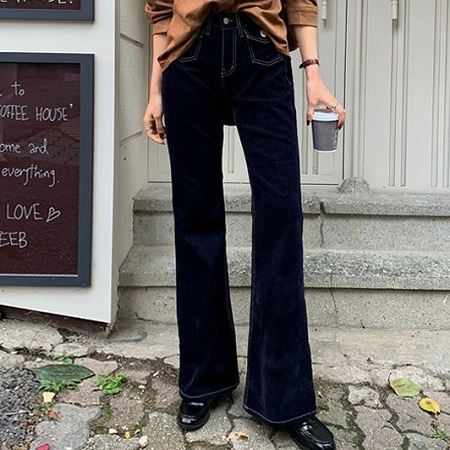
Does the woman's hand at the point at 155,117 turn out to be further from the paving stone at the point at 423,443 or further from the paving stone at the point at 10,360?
the paving stone at the point at 423,443

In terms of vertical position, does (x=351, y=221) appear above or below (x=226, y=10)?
below

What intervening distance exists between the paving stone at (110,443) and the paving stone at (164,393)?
7.9 inches

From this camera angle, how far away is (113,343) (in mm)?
2521

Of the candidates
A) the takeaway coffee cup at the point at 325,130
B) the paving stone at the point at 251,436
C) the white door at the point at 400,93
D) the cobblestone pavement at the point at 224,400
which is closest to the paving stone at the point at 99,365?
the cobblestone pavement at the point at 224,400

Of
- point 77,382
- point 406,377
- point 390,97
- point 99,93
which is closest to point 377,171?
point 390,97

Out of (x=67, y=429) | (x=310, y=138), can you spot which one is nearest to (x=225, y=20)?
(x=67, y=429)

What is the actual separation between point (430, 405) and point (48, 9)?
1.78 metres

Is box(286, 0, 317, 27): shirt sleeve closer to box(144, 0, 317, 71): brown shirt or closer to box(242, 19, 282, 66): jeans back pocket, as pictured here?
box(144, 0, 317, 71): brown shirt

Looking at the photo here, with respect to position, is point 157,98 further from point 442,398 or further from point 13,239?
point 442,398

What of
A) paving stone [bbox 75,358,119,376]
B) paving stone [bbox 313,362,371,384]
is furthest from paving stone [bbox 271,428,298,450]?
paving stone [bbox 75,358,119,376]

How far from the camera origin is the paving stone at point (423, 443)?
1.93 m

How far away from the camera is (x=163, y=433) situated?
1971 millimetres

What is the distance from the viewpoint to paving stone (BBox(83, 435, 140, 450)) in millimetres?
1898

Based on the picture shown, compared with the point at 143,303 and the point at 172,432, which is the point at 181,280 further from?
the point at 143,303
